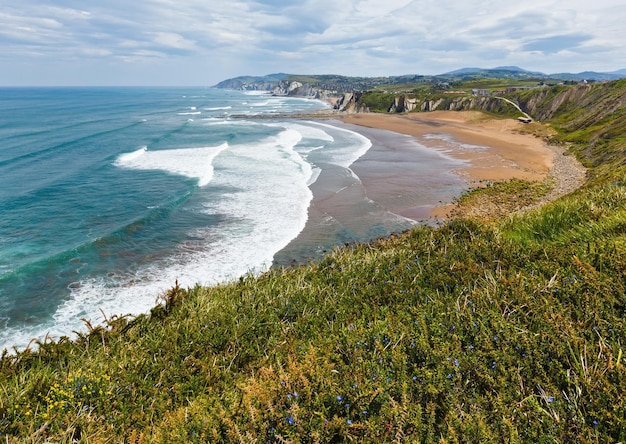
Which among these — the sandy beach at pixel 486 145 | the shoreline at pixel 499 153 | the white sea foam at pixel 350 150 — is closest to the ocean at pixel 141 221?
the white sea foam at pixel 350 150

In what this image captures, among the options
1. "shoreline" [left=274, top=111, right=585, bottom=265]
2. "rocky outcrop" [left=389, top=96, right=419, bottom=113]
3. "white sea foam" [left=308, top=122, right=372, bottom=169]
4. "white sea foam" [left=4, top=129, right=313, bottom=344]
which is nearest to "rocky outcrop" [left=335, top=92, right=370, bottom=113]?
"rocky outcrop" [left=389, top=96, right=419, bottom=113]

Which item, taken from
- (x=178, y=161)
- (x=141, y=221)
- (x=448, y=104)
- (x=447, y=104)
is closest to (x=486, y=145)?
(x=178, y=161)

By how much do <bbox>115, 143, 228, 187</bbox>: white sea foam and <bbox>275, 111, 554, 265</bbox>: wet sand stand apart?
11638 mm

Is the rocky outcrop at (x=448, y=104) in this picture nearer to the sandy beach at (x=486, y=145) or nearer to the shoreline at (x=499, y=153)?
the sandy beach at (x=486, y=145)

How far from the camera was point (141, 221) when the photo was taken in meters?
21.2

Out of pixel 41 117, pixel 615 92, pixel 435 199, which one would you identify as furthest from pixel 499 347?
pixel 41 117

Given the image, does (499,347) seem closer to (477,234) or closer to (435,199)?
(477,234)

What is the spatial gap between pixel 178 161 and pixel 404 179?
77.9ft

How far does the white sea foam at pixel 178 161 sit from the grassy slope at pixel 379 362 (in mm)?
25453

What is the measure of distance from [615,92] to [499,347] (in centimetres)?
7583

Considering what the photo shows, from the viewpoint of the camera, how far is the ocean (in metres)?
14.0

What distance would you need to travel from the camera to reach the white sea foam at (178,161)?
110 feet

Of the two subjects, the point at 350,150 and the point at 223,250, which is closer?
the point at 223,250

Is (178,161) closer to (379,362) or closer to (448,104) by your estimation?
(379,362)
